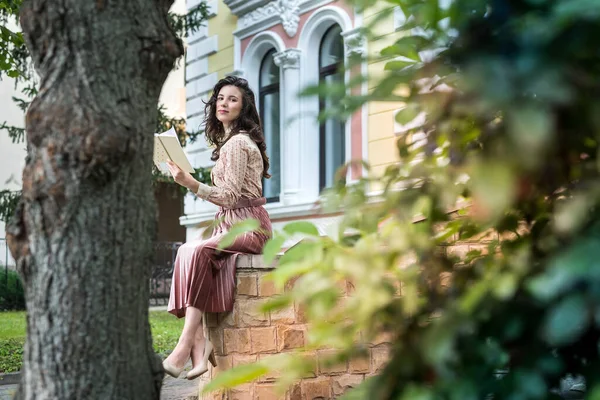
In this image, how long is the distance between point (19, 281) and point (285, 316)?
12556 millimetres

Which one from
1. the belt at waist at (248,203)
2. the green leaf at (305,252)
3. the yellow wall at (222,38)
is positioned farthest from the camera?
the yellow wall at (222,38)

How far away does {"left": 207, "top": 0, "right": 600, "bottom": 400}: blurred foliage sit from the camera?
120 centimetres

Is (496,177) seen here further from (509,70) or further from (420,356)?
(420,356)

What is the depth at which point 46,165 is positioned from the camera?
80.8 inches

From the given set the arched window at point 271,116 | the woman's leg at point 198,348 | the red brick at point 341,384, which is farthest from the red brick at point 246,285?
the arched window at point 271,116

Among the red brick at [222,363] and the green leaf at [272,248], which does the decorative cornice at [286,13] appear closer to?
the red brick at [222,363]

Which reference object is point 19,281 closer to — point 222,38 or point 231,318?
point 222,38

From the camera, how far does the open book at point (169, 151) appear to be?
4.25 metres

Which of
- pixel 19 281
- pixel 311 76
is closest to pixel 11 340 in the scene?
pixel 311 76

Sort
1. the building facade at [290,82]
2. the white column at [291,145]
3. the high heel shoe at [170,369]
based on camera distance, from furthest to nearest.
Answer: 1. the white column at [291,145]
2. the building facade at [290,82]
3. the high heel shoe at [170,369]

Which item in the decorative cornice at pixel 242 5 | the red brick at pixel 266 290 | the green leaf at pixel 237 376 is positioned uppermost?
the decorative cornice at pixel 242 5

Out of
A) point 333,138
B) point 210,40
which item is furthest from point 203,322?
point 210,40

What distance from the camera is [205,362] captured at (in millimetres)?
4133

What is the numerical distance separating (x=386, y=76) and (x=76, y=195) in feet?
3.30
